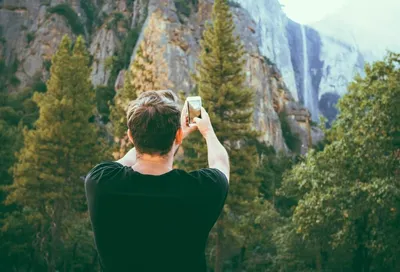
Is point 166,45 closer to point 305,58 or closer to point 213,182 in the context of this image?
point 305,58

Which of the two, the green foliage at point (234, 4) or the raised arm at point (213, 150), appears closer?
the raised arm at point (213, 150)

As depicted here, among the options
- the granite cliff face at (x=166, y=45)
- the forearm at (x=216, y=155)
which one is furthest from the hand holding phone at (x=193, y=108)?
the granite cliff face at (x=166, y=45)

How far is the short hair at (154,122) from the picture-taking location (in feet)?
5.93

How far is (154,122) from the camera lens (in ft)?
5.92

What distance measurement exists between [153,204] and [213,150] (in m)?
0.43

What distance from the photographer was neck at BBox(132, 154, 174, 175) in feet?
6.11

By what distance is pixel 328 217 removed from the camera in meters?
15.6

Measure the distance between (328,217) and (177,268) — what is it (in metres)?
14.6

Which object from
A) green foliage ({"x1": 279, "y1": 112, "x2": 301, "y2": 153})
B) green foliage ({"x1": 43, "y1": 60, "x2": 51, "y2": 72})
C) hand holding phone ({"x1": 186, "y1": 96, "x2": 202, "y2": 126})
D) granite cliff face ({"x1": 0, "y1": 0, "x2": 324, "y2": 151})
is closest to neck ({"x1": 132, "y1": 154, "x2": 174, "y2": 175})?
hand holding phone ({"x1": 186, "y1": 96, "x2": 202, "y2": 126})

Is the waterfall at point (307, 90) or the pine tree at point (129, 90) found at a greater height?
the waterfall at point (307, 90)

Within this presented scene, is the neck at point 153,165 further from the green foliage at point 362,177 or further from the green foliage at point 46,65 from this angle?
the green foliage at point 46,65

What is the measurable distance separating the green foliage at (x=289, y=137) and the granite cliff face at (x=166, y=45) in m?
0.78

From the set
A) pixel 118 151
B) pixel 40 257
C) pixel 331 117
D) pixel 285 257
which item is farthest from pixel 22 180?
pixel 331 117

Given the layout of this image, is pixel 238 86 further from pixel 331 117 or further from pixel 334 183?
pixel 331 117
